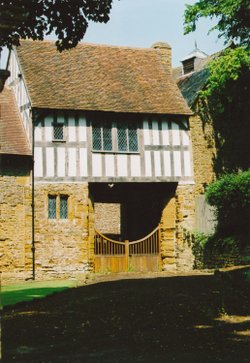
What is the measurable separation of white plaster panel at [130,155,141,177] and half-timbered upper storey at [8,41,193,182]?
0.04 m

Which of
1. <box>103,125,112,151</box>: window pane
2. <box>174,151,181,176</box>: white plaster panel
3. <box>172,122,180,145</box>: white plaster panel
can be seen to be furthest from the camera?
<box>172,122,180,145</box>: white plaster panel

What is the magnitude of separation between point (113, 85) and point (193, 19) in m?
4.19

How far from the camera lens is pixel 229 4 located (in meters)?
17.6

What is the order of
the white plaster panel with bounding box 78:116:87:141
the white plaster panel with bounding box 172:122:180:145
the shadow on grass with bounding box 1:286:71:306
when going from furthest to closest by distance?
1. the white plaster panel with bounding box 172:122:180:145
2. the white plaster panel with bounding box 78:116:87:141
3. the shadow on grass with bounding box 1:286:71:306

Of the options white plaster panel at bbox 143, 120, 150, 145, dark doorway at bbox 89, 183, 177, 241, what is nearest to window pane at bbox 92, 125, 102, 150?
dark doorway at bbox 89, 183, 177, 241

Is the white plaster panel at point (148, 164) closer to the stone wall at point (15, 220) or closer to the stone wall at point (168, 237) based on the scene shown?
the stone wall at point (168, 237)

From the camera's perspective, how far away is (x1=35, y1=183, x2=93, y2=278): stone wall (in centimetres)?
1836

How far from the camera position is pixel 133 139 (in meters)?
19.8

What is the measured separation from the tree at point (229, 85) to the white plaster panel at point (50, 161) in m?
5.96

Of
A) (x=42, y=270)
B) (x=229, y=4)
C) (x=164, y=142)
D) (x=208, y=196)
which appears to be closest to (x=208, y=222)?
(x=208, y=196)

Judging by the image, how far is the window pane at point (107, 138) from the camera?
19.5m

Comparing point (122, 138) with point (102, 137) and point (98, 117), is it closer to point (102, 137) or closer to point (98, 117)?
point (102, 137)

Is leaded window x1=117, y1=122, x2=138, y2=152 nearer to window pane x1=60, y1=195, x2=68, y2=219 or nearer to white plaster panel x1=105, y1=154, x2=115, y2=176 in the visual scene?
white plaster panel x1=105, y1=154, x2=115, y2=176

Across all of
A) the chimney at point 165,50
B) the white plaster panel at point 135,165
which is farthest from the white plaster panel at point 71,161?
the chimney at point 165,50
